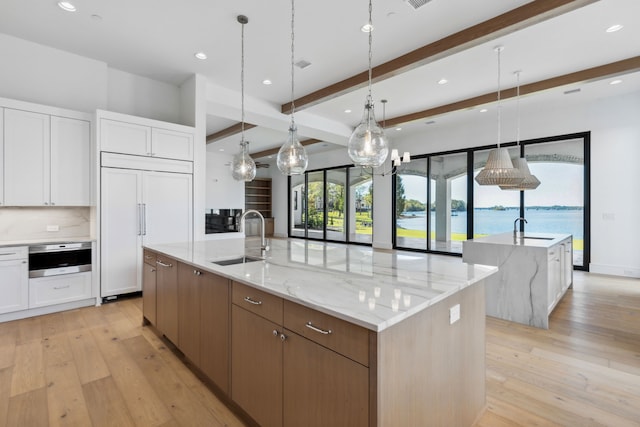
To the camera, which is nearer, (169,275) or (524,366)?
(524,366)

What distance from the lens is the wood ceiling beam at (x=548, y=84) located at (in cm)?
407

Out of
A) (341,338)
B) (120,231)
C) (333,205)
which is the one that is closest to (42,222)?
(120,231)

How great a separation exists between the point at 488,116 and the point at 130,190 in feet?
22.5

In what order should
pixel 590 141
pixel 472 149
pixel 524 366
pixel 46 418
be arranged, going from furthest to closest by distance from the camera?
1. pixel 472 149
2. pixel 590 141
3. pixel 524 366
4. pixel 46 418

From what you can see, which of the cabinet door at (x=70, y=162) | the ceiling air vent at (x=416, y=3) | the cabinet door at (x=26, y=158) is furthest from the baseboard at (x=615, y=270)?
the cabinet door at (x=26, y=158)

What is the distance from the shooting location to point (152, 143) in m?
4.19

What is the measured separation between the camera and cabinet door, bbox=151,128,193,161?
4223 millimetres

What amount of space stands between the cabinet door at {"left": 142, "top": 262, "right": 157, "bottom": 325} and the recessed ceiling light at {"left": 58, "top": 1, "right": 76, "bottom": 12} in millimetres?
2702

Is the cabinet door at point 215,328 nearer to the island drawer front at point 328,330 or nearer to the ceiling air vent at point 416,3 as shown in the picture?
the island drawer front at point 328,330

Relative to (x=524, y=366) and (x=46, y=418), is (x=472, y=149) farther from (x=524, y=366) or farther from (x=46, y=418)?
(x=46, y=418)

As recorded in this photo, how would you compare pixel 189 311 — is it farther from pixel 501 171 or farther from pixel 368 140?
pixel 501 171

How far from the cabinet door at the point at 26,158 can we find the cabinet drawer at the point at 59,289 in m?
0.92

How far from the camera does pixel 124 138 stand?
397 centimetres

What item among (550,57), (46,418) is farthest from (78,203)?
(550,57)
